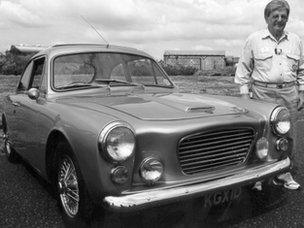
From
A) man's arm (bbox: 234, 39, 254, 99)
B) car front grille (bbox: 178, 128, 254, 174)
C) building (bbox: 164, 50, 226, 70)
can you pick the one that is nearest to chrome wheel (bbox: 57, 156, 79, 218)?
car front grille (bbox: 178, 128, 254, 174)

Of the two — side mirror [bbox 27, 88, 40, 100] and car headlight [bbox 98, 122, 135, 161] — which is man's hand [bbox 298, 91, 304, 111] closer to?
car headlight [bbox 98, 122, 135, 161]

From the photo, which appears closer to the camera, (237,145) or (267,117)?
(237,145)

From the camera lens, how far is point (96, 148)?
2885 millimetres

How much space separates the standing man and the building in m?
23.5

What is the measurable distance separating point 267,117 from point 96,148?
4.95 feet

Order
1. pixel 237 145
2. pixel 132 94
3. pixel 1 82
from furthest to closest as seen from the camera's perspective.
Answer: pixel 1 82
pixel 132 94
pixel 237 145

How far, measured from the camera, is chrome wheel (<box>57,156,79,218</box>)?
10.9 feet

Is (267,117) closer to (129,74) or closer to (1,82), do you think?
(129,74)

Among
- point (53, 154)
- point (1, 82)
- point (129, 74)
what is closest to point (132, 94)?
point (129, 74)

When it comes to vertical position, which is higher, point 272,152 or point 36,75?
point 36,75

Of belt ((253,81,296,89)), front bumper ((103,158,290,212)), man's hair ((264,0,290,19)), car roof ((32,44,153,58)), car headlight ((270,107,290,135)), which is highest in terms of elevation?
man's hair ((264,0,290,19))

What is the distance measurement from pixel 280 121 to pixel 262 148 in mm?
311

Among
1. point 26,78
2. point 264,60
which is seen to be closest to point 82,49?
point 26,78

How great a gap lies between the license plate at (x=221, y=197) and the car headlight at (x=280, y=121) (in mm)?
632
